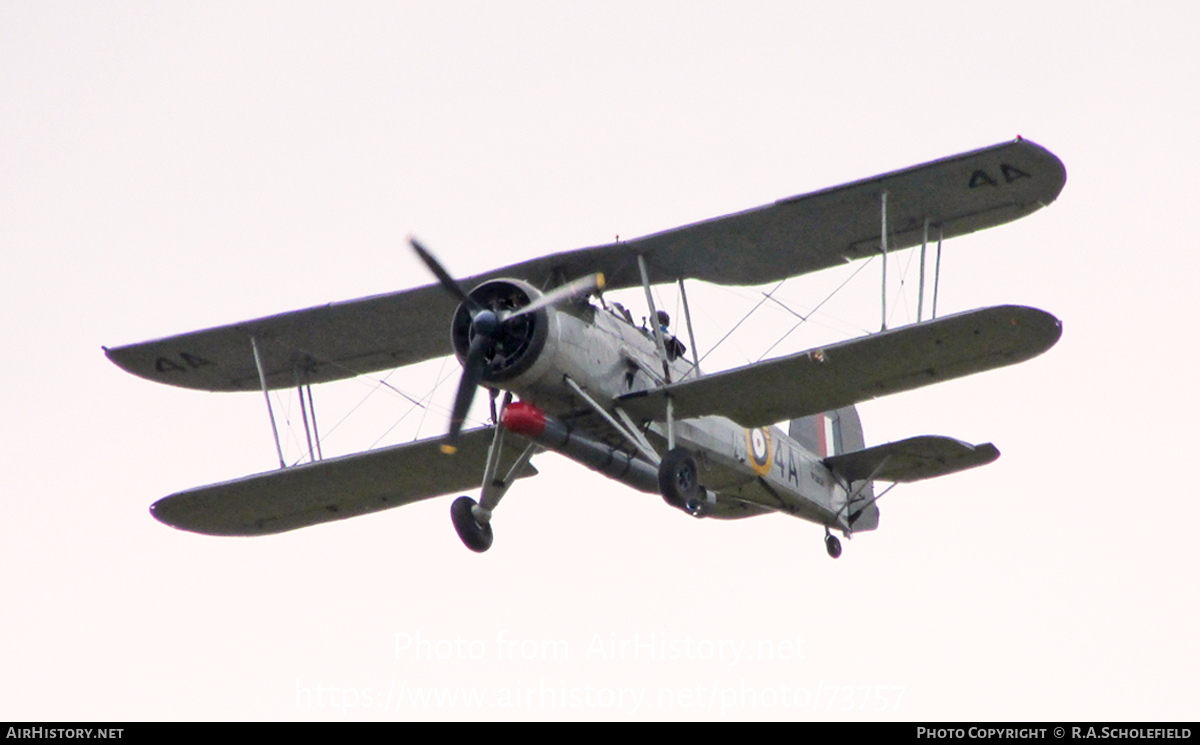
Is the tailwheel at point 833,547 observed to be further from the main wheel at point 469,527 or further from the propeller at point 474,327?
the propeller at point 474,327

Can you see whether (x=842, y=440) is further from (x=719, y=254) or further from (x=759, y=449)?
(x=719, y=254)

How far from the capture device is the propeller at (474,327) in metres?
15.2

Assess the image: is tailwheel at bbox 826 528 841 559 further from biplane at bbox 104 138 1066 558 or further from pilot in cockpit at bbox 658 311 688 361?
pilot in cockpit at bbox 658 311 688 361

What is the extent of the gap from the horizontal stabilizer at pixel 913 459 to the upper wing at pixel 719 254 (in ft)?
8.56

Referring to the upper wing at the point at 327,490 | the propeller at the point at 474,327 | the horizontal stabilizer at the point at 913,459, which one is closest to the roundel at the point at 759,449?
the horizontal stabilizer at the point at 913,459

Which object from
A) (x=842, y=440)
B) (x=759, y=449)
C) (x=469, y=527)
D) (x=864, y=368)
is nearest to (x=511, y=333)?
(x=469, y=527)

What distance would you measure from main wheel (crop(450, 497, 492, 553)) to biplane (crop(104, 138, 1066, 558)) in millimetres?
18

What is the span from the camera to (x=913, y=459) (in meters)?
19.0

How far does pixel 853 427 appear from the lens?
22.2 metres

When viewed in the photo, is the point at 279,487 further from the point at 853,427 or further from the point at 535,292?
the point at 853,427

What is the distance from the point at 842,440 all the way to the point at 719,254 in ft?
17.8
